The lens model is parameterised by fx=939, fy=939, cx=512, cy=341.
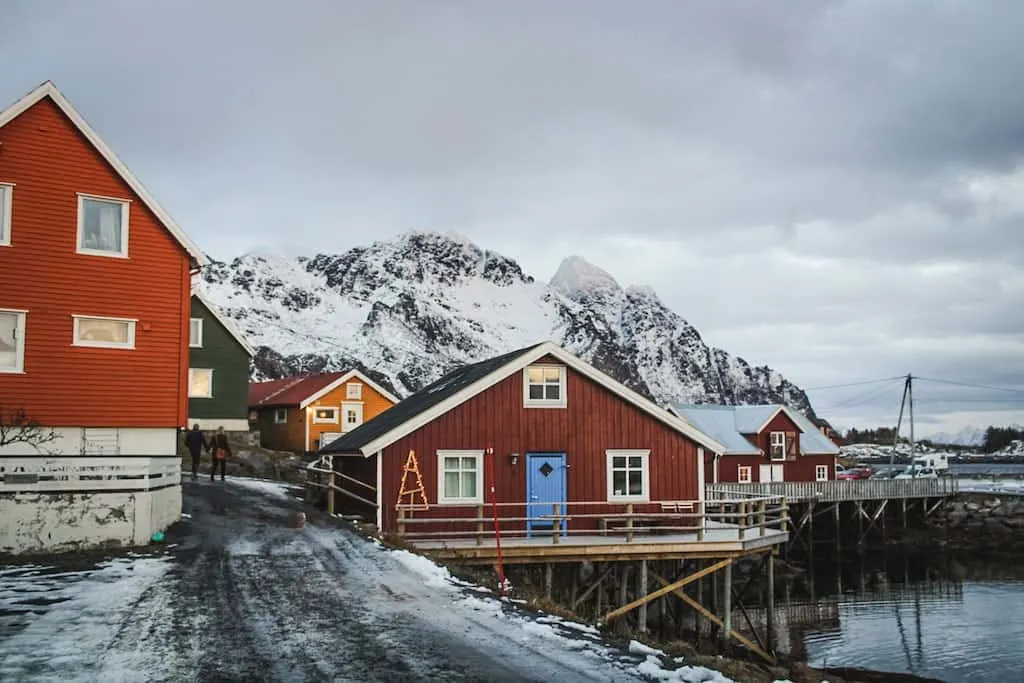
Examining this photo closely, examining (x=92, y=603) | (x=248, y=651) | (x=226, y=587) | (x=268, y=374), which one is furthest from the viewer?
(x=268, y=374)

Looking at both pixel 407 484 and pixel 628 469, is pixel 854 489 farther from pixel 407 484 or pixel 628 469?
pixel 407 484

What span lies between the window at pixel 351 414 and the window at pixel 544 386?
102ft

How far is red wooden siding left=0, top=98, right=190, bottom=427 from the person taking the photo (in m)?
22.4

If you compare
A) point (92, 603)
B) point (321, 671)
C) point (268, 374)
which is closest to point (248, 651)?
point (321, 671)

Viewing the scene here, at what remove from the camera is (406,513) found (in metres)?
25.2

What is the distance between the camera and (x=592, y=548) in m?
22.9

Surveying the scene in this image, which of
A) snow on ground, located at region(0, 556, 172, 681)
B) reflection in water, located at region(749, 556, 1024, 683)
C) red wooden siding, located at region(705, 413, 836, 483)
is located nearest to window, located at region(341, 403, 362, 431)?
red wooden siding, located at region(705, 413, 836, 483)

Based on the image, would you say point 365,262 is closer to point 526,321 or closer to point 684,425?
point 526,321

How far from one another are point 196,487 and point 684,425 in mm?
16830

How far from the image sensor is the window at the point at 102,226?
23.3 m

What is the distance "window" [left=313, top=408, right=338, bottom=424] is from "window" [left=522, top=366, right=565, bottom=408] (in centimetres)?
3093

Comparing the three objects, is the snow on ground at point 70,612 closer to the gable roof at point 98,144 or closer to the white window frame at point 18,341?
the white window frame at point 18,341

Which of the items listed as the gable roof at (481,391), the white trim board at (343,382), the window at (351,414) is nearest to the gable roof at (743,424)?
the white trim board at (343,382)

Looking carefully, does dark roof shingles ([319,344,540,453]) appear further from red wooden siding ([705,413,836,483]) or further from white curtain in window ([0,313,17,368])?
red wooden siding ([705,413,836,483])
